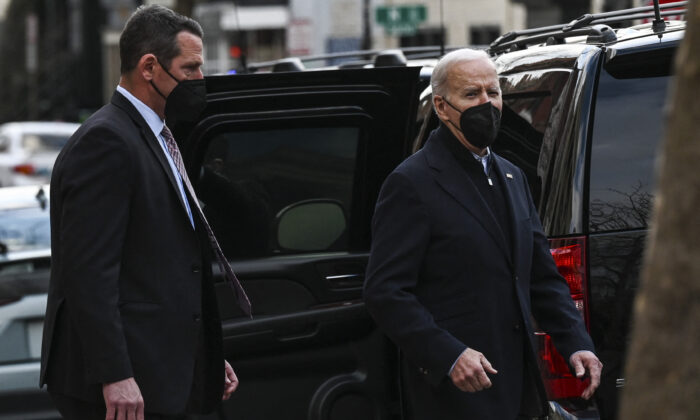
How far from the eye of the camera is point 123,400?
121 inches

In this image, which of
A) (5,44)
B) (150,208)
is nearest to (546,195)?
(150,208)

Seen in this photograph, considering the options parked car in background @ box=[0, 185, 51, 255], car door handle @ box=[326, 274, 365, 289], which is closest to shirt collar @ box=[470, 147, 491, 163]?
car door handle @ box=[326, 274, 365, 289]

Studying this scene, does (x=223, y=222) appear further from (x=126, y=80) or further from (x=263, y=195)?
(x=126, y=80)

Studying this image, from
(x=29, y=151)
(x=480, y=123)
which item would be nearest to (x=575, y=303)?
(x=480, y=123)

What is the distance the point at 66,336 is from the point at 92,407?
0.64 ft

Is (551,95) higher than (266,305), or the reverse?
(551,95)

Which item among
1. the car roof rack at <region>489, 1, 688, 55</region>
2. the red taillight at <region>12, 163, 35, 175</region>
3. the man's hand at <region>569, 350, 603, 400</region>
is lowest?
the red taillight at <region>12, 163, 35, 175</region>

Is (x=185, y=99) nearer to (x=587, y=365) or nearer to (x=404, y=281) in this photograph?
(x=404, y=281)

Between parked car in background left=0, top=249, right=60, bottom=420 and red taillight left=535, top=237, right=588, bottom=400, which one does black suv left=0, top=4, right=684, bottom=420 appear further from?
parked car in background left=0, top=249, right=60, bottom=420

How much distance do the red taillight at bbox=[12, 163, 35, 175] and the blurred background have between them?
455 cm

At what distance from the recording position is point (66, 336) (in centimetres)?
323

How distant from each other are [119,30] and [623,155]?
1590 inches

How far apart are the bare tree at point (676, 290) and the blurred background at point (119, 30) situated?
23.2 metres

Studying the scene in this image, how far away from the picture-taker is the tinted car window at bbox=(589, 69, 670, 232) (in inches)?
137
